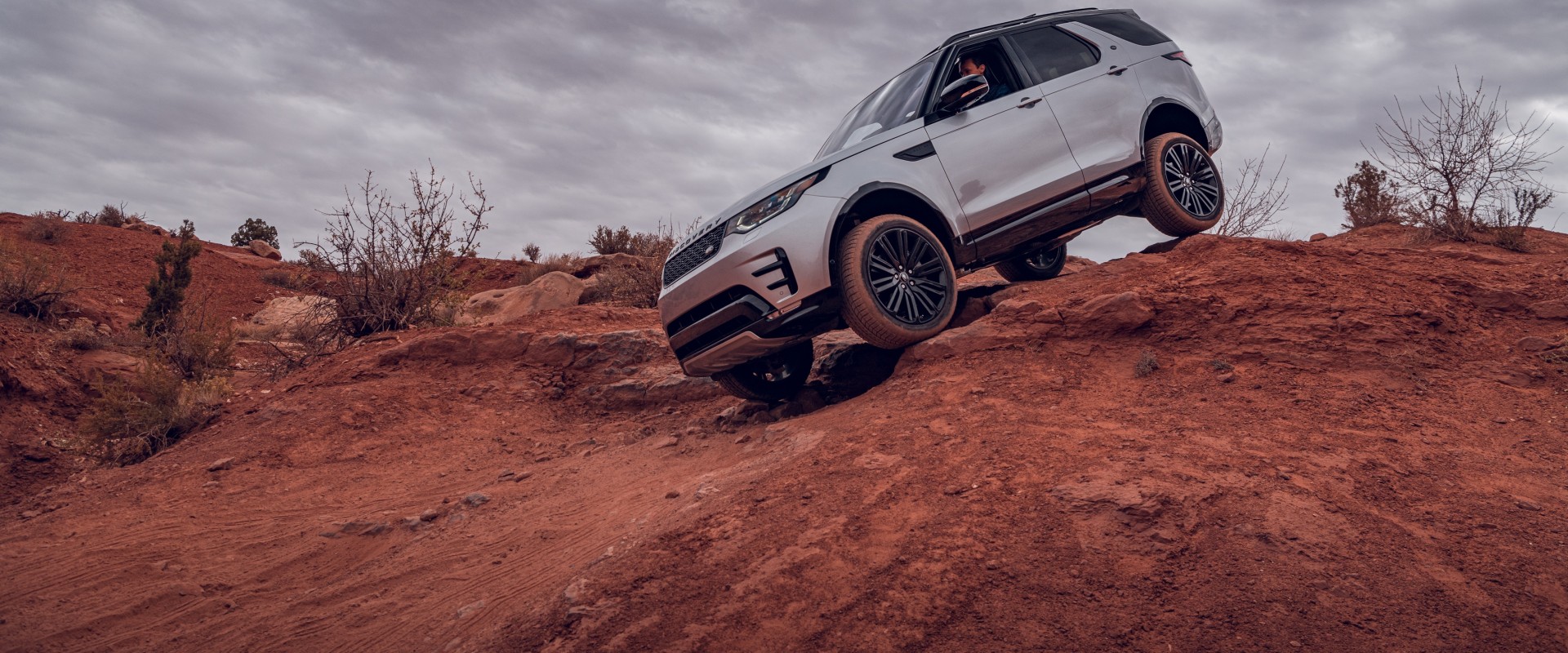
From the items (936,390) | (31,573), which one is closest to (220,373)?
(31,573)

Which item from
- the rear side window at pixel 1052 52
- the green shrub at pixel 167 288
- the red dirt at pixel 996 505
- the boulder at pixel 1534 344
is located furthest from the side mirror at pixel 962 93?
the green shrub at pixel 167 288

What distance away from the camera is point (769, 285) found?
5117 mm

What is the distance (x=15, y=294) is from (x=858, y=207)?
14550 millimetres

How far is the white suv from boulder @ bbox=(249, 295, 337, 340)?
7682 millimetres

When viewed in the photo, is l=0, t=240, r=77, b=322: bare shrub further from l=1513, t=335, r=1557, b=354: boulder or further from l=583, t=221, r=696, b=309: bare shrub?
l=1513, t=335, r=1557, b=354: boulder

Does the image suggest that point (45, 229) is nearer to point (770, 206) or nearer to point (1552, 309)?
point (770, 206)

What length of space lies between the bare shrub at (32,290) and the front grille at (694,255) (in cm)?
1292

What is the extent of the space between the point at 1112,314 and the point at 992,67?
223 centimetres

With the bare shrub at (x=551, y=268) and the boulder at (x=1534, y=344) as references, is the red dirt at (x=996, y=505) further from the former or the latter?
the bare shrub at (x=551, y=268)

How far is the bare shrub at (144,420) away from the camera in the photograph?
8109 mm

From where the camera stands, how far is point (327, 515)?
6055mm

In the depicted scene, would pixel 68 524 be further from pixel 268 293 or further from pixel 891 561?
pixel 268 293

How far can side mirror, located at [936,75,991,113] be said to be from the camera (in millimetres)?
5652

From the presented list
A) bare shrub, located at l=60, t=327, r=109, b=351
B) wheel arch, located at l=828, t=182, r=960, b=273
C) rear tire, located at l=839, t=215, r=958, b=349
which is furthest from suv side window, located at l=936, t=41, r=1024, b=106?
bare shrub, located at l=60, t=327, r=109, b=351
